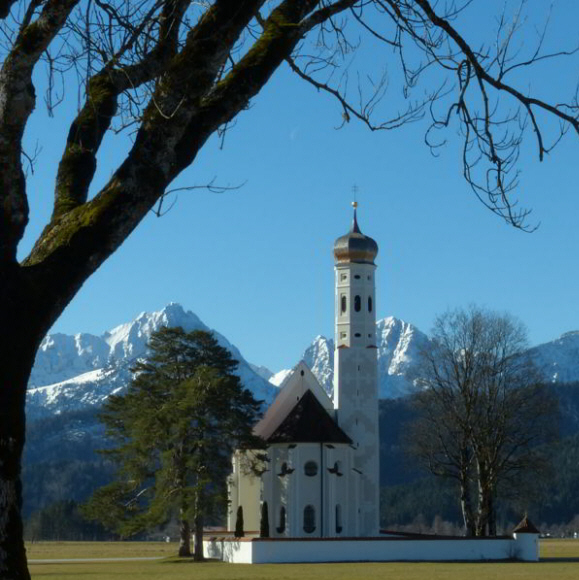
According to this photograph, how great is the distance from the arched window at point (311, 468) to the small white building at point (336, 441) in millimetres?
58

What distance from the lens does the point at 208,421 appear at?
5762 centimetres

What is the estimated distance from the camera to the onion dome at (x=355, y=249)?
74.8 metres

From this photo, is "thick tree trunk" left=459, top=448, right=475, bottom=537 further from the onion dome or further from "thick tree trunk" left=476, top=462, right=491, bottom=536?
the onion dome

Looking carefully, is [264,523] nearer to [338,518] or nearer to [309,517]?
[309,517]

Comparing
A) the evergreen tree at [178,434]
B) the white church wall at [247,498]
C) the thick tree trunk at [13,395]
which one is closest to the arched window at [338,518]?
the white church wall at [247,498]

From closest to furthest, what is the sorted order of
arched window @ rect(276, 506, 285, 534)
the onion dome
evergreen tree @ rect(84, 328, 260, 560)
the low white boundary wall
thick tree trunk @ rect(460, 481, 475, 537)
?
the low white boundary wall < evergreen tree @ rect(84, 328, 260, 560) < thick tree trunk @ rect(460, 481, 475, 537) < arched window @ rect(276, 506, 285, 534) < the onion dome

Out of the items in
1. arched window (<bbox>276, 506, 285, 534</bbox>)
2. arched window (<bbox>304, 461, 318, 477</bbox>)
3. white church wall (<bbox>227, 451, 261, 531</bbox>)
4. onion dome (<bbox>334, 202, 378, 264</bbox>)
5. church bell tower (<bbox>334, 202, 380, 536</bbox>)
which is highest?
onion dome (<bbox>334, 202, 378, 264</bbox>)

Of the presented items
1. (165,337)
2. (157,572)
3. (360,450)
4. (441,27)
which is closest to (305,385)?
(360,450)

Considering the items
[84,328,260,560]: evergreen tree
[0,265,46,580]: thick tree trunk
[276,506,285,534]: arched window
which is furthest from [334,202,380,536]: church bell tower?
[0,265,46,580]: thick tree trunk

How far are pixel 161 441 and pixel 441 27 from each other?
171 ft

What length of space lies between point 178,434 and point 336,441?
45.1ft

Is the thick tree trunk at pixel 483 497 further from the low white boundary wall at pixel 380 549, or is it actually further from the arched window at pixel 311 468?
the arched window at pixel 311 468

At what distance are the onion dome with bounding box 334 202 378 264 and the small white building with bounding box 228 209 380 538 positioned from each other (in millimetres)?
64

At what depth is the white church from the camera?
199 feet
